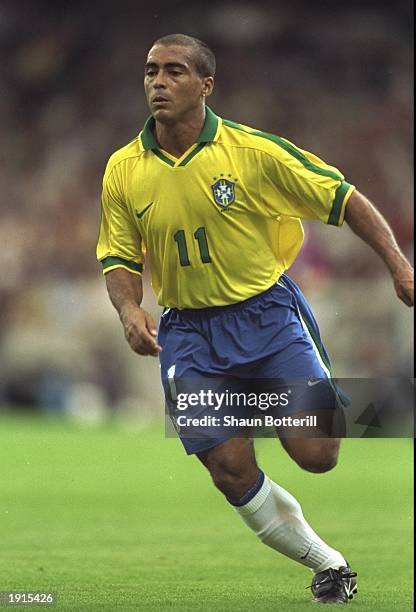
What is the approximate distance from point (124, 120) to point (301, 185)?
13438 mm

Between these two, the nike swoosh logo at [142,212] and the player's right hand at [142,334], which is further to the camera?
the nike swoosh logo at [142,212]

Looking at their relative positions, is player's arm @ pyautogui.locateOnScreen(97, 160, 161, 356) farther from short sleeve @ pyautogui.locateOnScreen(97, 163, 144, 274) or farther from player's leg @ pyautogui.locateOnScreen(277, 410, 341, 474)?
player's leg @ pyautogui.locateOnScreen(277, 410, 341, 474)

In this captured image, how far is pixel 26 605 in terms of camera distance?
489cm

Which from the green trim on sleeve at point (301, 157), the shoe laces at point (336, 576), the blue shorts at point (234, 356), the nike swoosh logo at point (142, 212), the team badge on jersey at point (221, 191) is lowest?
the shoe laces at point (336, 576)

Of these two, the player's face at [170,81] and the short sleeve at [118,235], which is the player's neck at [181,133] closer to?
the player's face at [170,81]

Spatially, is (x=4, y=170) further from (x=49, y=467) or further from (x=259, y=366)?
(x=259, y=366)

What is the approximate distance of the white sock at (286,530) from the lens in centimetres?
520

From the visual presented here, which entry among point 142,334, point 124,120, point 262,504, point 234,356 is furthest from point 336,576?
point 124,120

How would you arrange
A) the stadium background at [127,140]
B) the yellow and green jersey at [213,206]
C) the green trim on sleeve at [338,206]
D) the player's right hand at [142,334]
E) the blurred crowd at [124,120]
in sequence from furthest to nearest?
the blurred crowd at [124,120], the stadium background at [127,140], the yellow and green jersey at [213,206], the green trim on sleeve at [338,206], the player's right hand at [142,334]

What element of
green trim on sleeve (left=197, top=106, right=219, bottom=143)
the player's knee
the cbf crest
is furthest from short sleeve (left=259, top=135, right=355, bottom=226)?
the player's knee

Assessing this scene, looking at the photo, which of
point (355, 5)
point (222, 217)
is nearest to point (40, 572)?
point (222, 217)

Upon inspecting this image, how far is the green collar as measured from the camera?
16.9 ft

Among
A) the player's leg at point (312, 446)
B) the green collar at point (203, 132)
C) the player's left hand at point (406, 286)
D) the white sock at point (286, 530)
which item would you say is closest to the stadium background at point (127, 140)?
the white sock at point (286, 530)

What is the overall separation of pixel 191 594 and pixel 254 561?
1.39 meters
